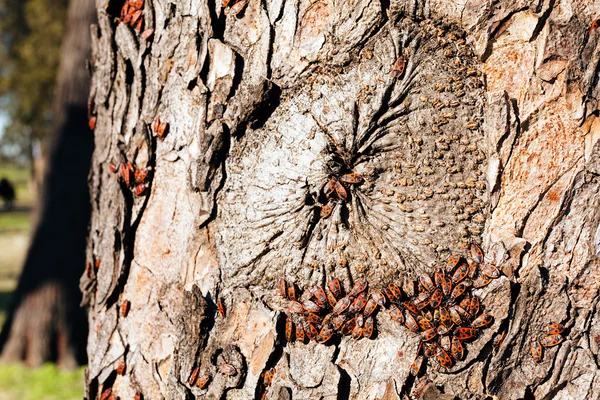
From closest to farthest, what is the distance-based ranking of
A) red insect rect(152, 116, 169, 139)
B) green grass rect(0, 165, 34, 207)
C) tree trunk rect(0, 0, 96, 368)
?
1. red insect rect(152, 116, 169, 139)
2. tree trunk rect(0, 0, 96, 368)
3. green grass rect(0, 165, 34, 207)

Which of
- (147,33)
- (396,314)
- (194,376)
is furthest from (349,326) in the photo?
(147,33)

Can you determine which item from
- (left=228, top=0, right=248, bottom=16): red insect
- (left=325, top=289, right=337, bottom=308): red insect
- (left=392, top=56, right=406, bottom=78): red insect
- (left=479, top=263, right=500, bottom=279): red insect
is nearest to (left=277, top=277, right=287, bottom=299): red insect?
(left=325, top=289, right=337, bottom=308): red insect

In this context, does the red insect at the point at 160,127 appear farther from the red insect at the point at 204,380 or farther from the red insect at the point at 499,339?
the red insect at the point at 499,339

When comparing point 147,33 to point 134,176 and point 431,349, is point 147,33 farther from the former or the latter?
point 431,349

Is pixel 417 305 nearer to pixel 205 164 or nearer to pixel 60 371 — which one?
pixel 205 164

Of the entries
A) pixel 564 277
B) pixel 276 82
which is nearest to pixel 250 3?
pixel 276 82

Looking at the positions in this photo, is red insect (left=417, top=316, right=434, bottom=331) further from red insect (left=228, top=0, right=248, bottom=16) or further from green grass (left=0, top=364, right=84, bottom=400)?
green grass (left=0, top=364, right=84, bottom=400)
